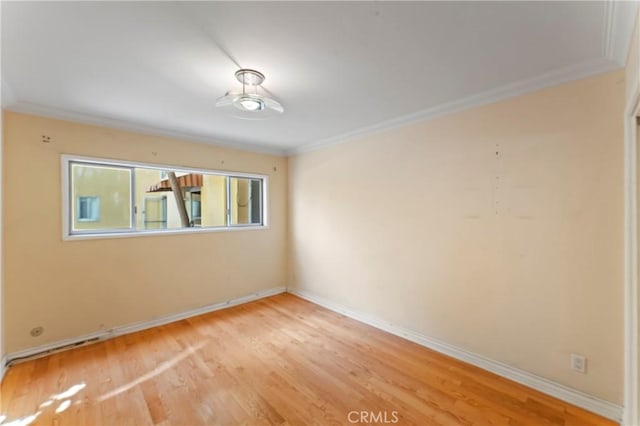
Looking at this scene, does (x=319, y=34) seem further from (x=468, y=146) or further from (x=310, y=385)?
(x=310, y=385)

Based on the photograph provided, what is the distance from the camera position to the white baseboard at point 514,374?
1820 millimetres

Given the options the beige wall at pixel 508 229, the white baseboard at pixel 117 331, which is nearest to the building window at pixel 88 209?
the white baseboard at pixel 117 331

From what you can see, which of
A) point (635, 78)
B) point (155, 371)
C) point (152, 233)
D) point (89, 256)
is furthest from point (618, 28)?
point (89, 256)

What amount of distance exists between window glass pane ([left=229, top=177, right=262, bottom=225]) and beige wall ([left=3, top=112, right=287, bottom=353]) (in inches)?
11.9

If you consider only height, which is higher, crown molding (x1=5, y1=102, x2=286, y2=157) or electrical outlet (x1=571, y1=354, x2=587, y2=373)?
crown molding (x1=5, y1=102, x2=286, y2=157)

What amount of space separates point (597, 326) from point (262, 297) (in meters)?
3.76

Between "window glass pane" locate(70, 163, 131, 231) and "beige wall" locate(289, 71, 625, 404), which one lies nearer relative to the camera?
"beige wall" locate(289, 71, 625, 404)

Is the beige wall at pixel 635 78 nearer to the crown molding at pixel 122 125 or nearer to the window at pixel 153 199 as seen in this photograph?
the crown molding at pixel 122 125

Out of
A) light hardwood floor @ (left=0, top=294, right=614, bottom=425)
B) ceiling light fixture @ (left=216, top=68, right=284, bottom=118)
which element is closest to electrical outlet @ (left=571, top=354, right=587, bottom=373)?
light hardwood floor @ (left=0, top=294, right=614, bottom=425)

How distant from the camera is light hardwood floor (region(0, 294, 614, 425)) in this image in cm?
183

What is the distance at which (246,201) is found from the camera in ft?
14.4

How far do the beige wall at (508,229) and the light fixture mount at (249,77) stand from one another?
5.53 ft

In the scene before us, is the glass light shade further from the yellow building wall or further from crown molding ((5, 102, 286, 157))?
the yellow building wall

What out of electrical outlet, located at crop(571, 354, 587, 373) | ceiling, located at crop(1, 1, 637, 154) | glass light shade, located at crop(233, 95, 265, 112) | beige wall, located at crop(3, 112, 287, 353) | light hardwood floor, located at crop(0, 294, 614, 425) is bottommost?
light hardwood floor, located at crop(0, 294, 614, 425)
